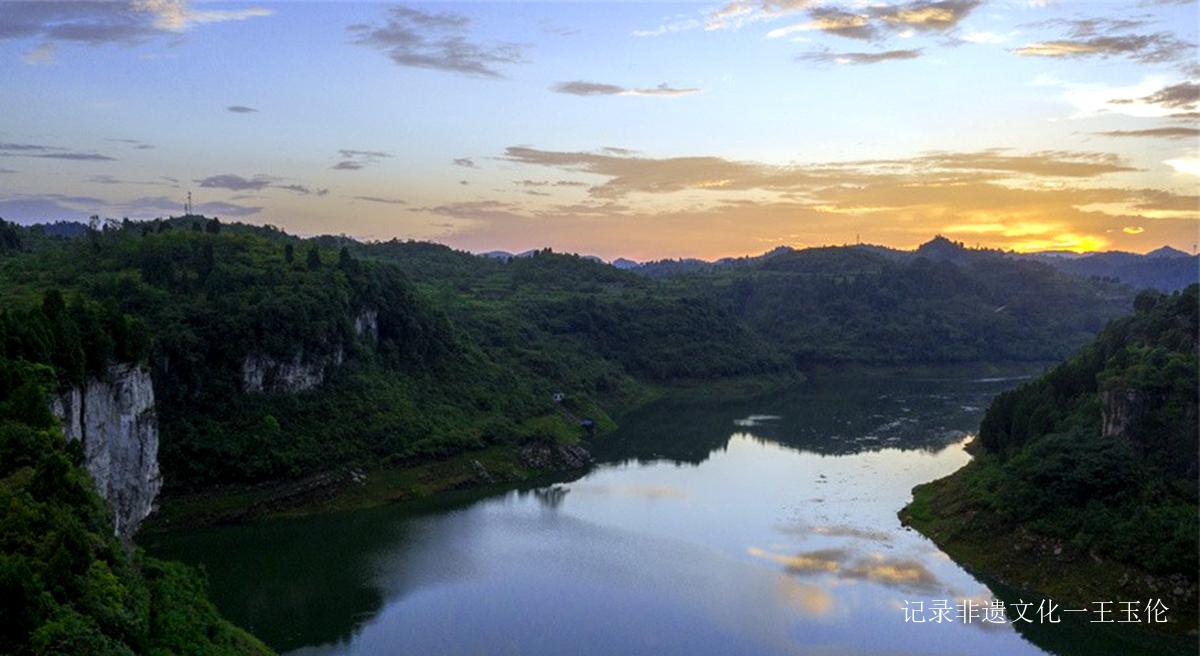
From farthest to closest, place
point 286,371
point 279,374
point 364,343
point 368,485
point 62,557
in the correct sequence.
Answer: point 364,343
point 286,371
point 279,374
point 368,485
point 62,557

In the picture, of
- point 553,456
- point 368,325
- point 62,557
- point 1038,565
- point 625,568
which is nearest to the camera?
point 62,557

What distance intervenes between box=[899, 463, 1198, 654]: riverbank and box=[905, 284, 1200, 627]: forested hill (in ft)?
0.19

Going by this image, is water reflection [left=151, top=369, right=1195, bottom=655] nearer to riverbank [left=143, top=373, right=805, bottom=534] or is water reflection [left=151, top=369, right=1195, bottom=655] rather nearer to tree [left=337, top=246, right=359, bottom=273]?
riverbank [left=143, top=373, right=805, bottom=534]

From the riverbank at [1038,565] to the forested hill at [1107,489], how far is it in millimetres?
59

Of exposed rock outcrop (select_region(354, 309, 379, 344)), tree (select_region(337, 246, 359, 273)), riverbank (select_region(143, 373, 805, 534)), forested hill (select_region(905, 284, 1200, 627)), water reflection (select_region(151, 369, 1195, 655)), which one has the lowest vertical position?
water reflection (select_region(151, 369, 1195, 655))

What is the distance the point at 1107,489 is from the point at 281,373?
1762 inches

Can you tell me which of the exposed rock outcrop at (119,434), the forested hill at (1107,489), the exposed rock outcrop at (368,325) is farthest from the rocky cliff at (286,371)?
the forested hill at (1107,489)

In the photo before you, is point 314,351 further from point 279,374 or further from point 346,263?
point 346,263

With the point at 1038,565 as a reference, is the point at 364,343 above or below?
above

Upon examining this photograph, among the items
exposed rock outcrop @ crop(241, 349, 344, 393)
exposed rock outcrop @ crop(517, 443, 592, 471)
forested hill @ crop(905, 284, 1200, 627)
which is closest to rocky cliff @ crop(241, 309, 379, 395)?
exposed rock outcrop @ crop(241, 349, 344, 393)

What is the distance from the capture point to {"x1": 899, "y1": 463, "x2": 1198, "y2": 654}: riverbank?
120ft

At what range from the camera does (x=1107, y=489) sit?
41594 mm

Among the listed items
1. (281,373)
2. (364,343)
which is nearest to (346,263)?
(364,343)

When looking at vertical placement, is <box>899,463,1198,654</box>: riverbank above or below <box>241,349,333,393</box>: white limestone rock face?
below
